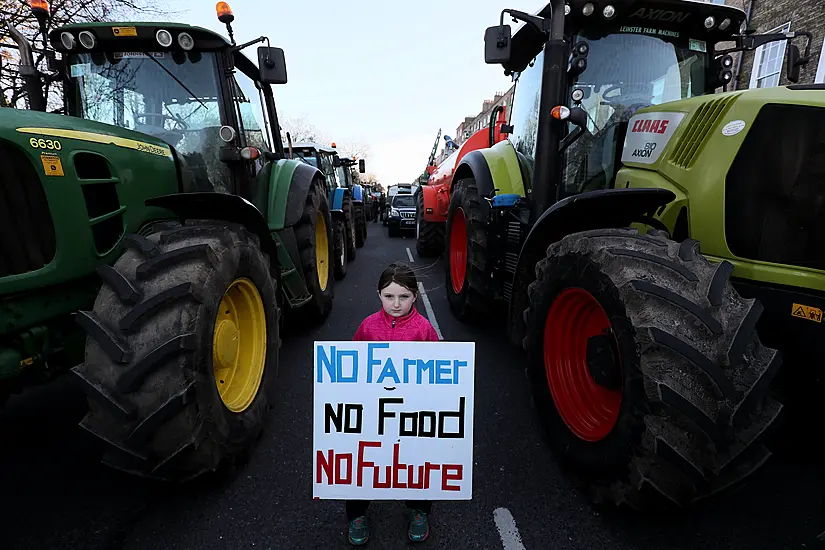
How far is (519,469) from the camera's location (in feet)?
8.68

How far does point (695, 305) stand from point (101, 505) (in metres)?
2.96

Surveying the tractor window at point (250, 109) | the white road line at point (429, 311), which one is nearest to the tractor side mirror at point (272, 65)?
the tractor window at point (250, 109)

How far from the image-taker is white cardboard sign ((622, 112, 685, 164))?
8.64 feet

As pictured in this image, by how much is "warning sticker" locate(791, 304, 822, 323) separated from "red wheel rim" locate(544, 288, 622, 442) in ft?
2.51

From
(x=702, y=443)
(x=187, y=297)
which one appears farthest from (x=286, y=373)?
(x=702, y=443)

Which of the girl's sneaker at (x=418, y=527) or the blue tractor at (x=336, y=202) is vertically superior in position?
the blue tractor at (x=336, y=202)

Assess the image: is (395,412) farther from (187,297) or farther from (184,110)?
(184,110)

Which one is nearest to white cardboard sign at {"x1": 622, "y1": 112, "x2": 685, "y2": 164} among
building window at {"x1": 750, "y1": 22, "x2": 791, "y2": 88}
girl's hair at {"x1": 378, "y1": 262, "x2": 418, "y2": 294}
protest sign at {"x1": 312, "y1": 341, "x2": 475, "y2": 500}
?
girl's hair at {"x1": 378, "y1": 262, "x2": 418, "y2": 294}

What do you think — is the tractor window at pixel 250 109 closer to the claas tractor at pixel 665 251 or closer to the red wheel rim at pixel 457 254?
the claas tractor at pixel 665 251

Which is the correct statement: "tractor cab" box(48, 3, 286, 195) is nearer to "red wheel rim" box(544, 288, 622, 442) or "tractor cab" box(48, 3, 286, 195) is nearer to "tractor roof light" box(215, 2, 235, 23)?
"tractor roof light" box(215, 2, 235, 23)

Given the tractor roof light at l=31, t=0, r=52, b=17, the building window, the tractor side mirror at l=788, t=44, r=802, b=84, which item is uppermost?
the building window

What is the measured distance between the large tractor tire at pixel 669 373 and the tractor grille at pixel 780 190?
36 centimetres

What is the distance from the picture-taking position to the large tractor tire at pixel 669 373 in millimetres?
1739

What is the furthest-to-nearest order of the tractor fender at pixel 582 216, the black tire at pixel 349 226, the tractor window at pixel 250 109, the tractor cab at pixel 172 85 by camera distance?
the black tire at pixel 349 226 < the tractor window at pixel 250 109 < the tractor cab at pixel 172 85 < the tractor fender at pixel 582 216
